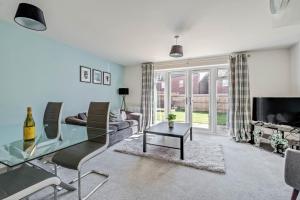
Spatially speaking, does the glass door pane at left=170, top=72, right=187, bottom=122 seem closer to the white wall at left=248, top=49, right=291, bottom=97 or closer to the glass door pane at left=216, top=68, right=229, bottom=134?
the glass door pane at left=216, top=68, right=229, bottom=134

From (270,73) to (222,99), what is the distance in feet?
4.18

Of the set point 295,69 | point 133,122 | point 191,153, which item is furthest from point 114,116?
point 295,69

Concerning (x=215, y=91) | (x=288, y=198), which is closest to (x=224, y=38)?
(x=215, y=91)

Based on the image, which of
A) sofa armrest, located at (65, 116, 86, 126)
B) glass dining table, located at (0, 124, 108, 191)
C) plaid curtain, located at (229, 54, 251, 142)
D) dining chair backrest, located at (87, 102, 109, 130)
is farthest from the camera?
plaid curtain, located at (229, 54, 251, 142)

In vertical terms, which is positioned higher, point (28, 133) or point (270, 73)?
point (270, 73)

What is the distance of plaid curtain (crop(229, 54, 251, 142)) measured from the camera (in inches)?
147

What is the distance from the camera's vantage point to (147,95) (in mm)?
4973

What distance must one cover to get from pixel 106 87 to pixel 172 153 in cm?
292

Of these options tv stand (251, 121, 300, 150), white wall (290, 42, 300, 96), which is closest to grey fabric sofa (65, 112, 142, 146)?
tv stand (251, 121, 300, 150)

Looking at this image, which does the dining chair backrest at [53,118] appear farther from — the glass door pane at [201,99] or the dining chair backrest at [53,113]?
the glass door pane at [201,99]

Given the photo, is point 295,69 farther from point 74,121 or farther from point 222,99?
point 74,121

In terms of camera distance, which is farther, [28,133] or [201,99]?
[201,99]

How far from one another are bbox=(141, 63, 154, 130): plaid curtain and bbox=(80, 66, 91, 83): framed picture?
177cm

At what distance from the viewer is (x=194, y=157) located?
2.69 meters
